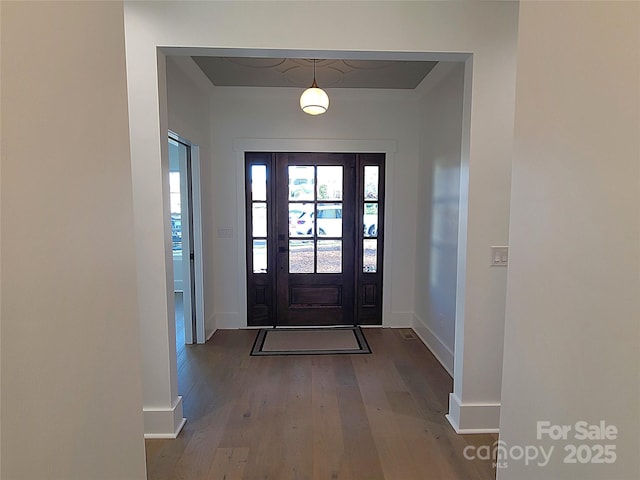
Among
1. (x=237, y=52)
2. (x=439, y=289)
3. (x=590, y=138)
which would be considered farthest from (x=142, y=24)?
(x=439, y=289)

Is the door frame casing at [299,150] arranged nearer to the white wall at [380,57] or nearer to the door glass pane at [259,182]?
the door glass pane at [259,182]

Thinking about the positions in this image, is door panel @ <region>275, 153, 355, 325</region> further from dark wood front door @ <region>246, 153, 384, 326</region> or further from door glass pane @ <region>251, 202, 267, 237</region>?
door glass pane @ <region>251, 202, 267, 237</region>

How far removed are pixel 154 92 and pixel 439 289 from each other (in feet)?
9.48

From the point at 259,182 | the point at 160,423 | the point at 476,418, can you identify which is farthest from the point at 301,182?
the point at 476,418

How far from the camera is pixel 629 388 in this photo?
0.79 meters

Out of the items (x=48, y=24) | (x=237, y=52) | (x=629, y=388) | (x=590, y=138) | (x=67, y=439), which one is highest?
(x=237, y=52)

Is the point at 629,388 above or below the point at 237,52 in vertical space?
below

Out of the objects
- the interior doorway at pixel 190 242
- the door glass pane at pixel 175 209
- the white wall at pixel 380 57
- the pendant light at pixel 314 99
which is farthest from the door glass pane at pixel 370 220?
the door glass pane at pixel 175 209

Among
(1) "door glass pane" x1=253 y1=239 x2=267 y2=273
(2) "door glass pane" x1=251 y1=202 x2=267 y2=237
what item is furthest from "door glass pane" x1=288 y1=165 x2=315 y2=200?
(1) "door glass pane" x1=253 y1=239 x2=267 y2=273

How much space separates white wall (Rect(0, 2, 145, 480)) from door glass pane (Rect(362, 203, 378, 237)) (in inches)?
132

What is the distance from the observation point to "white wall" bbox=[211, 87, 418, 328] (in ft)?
13.3

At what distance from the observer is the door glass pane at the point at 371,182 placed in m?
4.26

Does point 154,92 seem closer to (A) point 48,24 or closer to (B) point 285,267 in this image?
(A) point 48,24

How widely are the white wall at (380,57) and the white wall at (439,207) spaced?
802 mm
